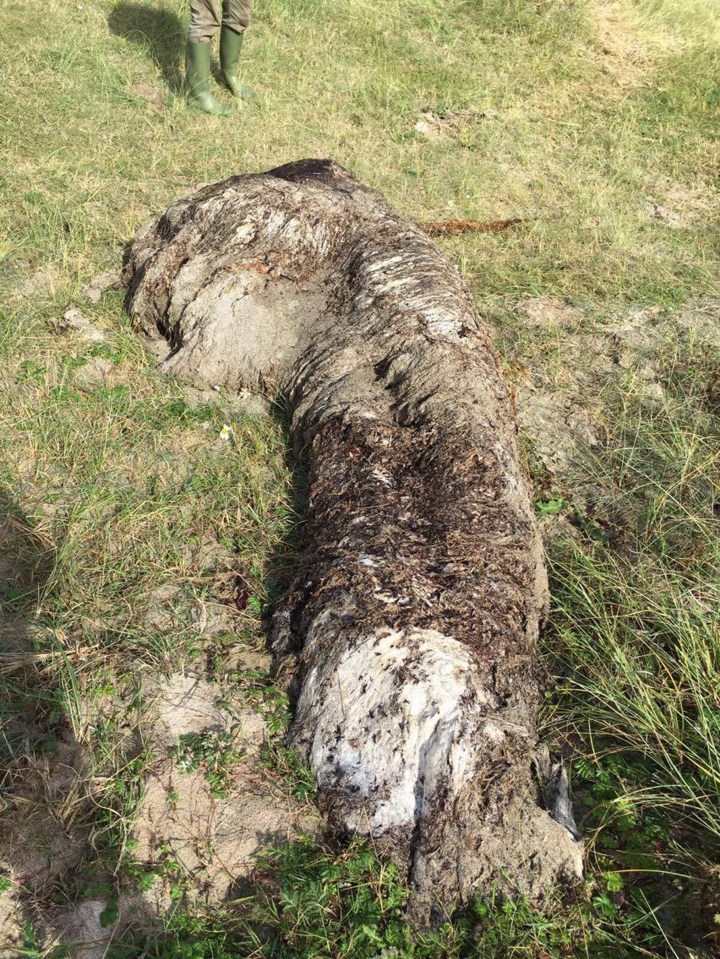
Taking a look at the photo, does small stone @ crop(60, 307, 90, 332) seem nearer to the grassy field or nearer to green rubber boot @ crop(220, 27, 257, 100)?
the grassy field

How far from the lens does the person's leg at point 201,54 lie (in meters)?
5.93

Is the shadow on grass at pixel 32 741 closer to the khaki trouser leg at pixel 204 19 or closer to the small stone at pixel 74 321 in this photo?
the small stone at pixel 74 321

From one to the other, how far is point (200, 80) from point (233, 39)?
474mm

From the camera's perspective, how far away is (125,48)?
6656mm

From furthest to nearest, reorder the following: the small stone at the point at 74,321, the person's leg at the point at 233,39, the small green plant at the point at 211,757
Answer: the person's leg at the point at 233,39 < the small stone at the point at 74,321 < the small green plant at the point at 211,757

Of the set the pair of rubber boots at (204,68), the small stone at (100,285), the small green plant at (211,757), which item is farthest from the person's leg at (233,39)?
the small green plant at (211,757)

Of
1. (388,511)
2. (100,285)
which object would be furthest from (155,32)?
(388,511)

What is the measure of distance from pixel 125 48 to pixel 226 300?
4.37 m

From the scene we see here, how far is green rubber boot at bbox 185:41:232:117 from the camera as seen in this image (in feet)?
20.0

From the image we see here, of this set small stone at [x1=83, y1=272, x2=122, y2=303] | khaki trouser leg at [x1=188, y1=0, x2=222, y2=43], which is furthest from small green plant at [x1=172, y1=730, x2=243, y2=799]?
khaki trouser leg at [x1=188, y1=0, x2=222, y2=43]

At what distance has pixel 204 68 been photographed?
6152 mm

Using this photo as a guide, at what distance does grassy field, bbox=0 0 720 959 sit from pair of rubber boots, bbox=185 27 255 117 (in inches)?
6.3

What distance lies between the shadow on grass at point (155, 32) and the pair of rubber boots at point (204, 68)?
12.4 inches

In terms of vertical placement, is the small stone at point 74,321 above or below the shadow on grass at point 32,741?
above
